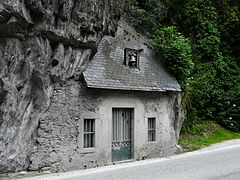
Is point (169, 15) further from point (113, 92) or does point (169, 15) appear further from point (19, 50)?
point (19, 50)

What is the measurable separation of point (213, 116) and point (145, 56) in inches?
404

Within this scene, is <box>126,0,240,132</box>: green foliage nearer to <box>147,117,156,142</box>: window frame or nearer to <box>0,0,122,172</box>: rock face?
<box>147,117,156,142</box>: window frame

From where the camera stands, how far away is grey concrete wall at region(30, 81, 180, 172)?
36.7 ft

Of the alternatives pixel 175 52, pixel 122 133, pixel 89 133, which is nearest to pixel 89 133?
pixel 89 133

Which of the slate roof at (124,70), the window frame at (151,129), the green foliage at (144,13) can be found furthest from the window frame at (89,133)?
the green foliage at (144,13)

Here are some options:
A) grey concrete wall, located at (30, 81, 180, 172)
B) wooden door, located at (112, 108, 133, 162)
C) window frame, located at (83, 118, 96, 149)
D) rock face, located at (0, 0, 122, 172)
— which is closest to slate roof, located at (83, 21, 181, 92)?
grey concrete wall, located at (30, 81, 180, 172)

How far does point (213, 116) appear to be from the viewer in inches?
952

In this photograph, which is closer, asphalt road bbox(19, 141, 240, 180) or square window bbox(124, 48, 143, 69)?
asphalt road bbox(19, 141, 240, 180)

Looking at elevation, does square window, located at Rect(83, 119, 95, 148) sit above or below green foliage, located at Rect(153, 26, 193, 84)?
below

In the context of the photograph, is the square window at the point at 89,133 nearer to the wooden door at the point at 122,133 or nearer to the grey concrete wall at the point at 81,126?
the grey concrete wall at the point at 81,126

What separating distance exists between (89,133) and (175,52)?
21.0ft

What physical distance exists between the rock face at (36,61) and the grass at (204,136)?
25.5 feet

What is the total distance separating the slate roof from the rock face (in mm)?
741

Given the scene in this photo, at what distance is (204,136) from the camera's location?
68.3 feet
